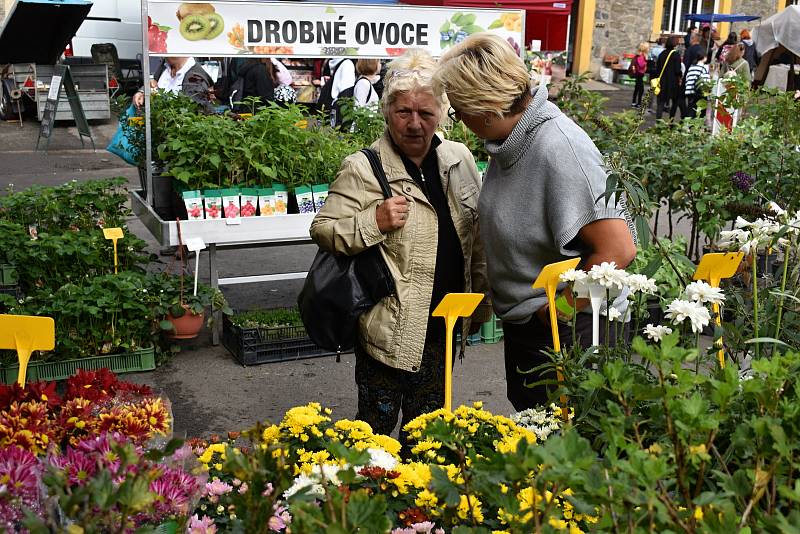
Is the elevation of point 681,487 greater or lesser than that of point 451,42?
lesser

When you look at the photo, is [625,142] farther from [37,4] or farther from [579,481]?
[37,4]

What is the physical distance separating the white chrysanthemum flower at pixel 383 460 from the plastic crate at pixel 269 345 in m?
3.01

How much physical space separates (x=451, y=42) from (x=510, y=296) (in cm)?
308

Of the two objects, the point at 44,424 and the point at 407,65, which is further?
the point at 407,65

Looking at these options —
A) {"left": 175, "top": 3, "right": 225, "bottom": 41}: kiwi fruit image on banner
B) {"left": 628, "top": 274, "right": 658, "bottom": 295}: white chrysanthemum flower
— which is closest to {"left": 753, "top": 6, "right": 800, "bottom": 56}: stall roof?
{"left": 175, "top": 3, "right": 225, "bottom": 41}: kiwi fruit image on banner

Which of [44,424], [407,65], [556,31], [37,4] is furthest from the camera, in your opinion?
[37,4]

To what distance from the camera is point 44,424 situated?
1.79m

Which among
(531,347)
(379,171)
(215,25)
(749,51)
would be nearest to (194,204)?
(215,25)

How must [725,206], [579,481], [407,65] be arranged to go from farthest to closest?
1. [725,206]
2. [407,65]
3. [579,481]

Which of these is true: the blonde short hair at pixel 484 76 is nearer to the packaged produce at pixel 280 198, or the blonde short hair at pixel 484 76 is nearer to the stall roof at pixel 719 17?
the packaged produce at pixel 280 198

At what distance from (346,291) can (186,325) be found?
90.9 inches

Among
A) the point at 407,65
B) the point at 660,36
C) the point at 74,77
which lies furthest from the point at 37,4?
the point at 660,36

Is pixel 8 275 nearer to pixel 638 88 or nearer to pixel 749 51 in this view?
pixel 638 88

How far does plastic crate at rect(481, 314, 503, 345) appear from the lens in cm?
523
